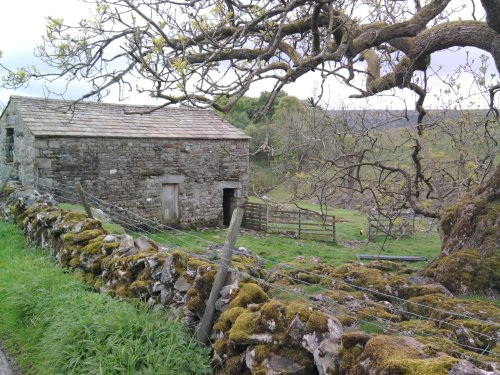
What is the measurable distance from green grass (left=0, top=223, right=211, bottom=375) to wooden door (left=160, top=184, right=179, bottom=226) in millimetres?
12043

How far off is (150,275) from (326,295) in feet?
6.14

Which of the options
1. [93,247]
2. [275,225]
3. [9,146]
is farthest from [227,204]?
[93,247]

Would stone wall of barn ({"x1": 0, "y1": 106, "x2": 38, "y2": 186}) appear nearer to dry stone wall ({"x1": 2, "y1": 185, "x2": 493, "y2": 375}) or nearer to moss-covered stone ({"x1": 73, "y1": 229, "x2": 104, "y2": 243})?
moss-covered stone ({"x1": 73, "y1": 229, "x2": 104, "y2": 243})

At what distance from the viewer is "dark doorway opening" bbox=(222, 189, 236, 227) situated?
19.9 m

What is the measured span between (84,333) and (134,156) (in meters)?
13.2

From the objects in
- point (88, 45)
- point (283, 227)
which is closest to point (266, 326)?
point (88, 45)

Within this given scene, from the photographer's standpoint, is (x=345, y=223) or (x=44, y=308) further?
(x=345, y=223)

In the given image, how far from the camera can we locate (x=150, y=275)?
4605 mm

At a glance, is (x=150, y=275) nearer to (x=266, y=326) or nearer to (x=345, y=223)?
(x=266, y=326)

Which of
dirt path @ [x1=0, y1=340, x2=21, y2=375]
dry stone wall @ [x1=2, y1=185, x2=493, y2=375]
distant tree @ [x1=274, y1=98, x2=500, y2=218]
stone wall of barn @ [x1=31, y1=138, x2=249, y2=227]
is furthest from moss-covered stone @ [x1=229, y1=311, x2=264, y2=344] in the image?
stone wall of barn @ [x1=31, y1=138, x2=249, y2=227]

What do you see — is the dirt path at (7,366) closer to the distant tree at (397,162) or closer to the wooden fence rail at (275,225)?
the distant tree at (397,162)

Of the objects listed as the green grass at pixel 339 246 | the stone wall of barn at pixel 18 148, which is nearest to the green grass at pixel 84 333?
the green grass at pixel 339 246

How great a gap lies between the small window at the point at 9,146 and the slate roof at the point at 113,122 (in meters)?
1.23

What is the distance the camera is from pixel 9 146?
1659 centimetres
